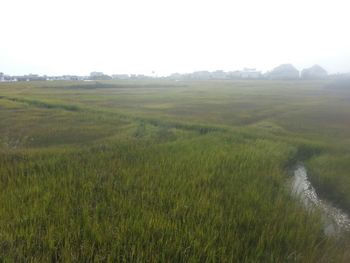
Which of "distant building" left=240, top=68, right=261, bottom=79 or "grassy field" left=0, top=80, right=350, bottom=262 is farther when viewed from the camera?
"distant building" left=240, top=68, right=261, bottom=79

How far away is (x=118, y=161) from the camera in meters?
9.01

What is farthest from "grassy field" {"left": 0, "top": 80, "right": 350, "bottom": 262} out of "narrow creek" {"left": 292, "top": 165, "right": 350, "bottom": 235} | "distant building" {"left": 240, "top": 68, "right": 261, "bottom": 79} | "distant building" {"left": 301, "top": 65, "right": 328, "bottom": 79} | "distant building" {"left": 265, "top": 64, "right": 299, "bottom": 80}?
"distant building" {"left": 240, "top": 68, "right": 261, "bottom": 79}

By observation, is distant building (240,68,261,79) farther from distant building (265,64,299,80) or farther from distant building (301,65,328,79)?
distant building (301,65,328,79)

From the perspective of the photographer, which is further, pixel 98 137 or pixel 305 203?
pixel 98 137

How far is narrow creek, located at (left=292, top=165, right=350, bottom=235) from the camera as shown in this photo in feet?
21.3

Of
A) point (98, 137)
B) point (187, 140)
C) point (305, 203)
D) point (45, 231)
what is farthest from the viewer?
point (98, 137)

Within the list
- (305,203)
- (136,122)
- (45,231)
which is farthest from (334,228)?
(136,122)

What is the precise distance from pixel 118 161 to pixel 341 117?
60.8ft

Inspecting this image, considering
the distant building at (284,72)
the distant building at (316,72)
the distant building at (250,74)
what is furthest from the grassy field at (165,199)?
the distant building at (250,74)

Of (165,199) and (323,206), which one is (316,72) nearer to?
(323,206)

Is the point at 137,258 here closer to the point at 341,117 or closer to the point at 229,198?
the point at 229,198

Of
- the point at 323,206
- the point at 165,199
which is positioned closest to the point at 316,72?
the point at 323,206

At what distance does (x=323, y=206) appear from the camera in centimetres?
763

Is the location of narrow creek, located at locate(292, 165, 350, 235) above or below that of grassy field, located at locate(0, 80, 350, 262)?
below
